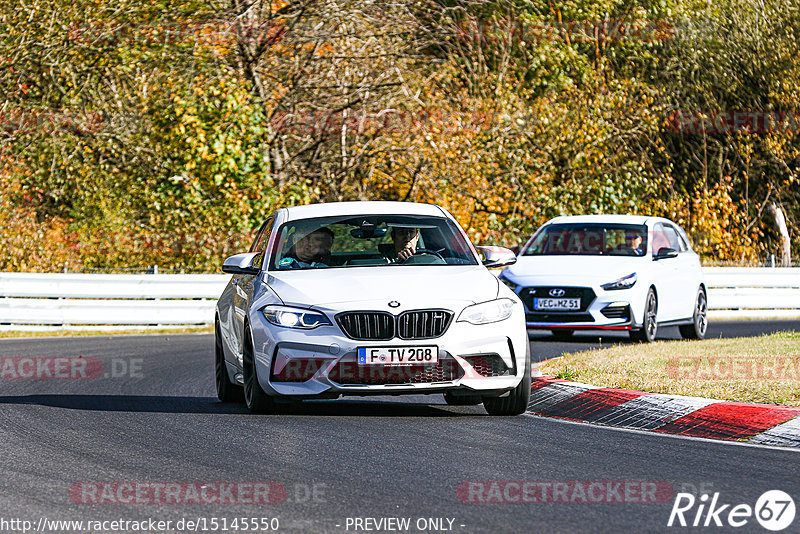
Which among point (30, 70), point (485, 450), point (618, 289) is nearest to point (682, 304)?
point (618, 289)

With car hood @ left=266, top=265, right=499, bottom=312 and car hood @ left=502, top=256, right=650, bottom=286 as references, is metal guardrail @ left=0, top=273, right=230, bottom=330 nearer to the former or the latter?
car hood @ left=502, top=256, right=650, bottom=286

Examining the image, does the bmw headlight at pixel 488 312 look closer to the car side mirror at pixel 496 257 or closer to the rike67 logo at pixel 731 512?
the car side mirror at pixel 496 257

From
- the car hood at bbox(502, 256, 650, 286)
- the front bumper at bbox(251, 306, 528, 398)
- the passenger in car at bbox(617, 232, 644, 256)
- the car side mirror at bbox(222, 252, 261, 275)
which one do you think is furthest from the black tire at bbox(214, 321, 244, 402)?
the passenger in car at bbox(617, 232, 644, 256)

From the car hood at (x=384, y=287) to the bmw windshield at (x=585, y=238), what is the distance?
9.20 metres

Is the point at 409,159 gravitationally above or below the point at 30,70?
below

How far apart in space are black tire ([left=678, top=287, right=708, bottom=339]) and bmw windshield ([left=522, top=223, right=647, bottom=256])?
124cm

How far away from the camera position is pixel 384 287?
9.95m

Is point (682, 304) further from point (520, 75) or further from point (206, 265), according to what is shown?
point (520, 75)

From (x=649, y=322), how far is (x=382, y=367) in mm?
9354

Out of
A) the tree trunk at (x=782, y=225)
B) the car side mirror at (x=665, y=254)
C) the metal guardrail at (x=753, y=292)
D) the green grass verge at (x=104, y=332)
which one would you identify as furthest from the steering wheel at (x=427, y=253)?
the tree trunk at (x=782, y=225)

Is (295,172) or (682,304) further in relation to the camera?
(295,172)

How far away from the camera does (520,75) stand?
132 ft

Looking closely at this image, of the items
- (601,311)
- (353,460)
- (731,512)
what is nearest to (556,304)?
(601,311)

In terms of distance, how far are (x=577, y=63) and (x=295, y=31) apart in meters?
14.3
